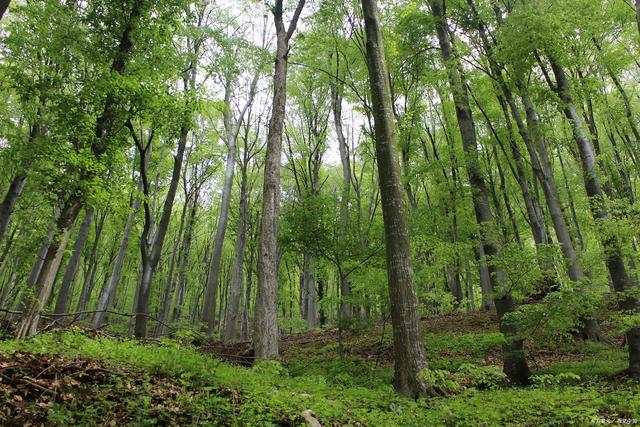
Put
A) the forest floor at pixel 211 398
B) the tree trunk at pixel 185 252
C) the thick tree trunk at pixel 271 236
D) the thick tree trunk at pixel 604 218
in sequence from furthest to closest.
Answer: the tree trunk at pixel 185 252 < the thick tree trunk at pixel 271 236 < the thick tree trunk at pixel 604 218 < the forest floor at pixel 211 398

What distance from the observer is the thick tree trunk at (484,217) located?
260 inches

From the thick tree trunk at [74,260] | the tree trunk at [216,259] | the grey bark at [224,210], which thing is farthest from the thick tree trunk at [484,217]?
the thick tree trunk at [74,260]

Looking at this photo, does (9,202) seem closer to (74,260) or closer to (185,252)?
(74,260)

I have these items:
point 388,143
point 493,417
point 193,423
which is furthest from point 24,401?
point 388,143

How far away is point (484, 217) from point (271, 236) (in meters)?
4.76

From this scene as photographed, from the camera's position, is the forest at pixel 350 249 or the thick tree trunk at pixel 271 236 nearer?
the forest at pixel 350 249

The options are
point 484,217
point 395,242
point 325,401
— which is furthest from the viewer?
point 484,217

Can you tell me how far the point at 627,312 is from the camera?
5.74 metres

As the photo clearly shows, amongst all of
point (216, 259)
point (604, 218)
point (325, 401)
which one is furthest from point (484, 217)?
point (216, 259)

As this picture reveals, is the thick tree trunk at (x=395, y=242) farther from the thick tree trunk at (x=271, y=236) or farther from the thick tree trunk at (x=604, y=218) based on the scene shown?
the thick tree trunk at (x=604, y=218)

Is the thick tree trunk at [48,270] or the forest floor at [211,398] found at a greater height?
the thick tree trunk at [48,270]

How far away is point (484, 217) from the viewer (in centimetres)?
775

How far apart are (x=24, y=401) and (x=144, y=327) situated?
750 cm

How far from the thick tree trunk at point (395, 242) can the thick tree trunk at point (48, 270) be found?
20.0ft
